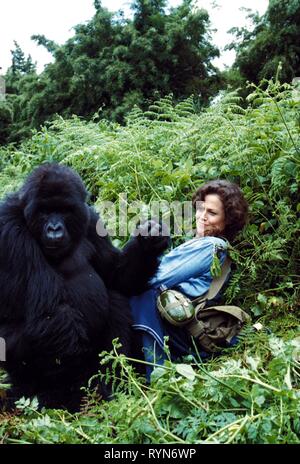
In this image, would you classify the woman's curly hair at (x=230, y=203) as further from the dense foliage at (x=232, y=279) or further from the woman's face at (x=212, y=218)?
the dense foliage at (x=232, y=279)

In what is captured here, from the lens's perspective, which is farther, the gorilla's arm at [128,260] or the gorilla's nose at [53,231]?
the gorilla's arm at [128,260]

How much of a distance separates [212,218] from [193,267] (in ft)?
1.41

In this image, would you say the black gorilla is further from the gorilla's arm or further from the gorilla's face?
the gorilla's arm

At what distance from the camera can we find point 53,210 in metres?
3.01

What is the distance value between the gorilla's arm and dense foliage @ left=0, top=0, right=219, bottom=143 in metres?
6.92

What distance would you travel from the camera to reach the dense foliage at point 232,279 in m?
2.09

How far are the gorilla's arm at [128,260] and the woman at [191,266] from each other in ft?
0.23

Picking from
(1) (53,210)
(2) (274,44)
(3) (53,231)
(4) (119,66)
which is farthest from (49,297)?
(2) (274,44)

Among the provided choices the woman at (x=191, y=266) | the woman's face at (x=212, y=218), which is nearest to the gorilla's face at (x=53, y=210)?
the woman at (x=191, y=266)

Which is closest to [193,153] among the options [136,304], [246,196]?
[246,196]

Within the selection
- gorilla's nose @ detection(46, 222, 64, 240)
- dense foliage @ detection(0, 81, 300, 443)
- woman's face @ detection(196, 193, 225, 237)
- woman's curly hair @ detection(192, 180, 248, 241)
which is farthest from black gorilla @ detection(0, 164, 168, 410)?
woman's curly hair @ detection(192, 180, 248, 241)

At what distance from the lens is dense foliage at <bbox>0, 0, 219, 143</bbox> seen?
10.5m

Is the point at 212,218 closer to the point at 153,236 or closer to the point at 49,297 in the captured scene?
the point at 153,236

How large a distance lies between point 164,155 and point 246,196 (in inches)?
37.8
